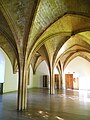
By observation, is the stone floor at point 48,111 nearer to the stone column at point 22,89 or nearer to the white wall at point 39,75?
the stone column at point 22,89

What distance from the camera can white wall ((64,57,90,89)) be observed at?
20203 millimetres

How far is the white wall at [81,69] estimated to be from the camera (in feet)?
66.3

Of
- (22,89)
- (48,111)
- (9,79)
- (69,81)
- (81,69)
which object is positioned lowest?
(48,111)

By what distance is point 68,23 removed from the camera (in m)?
9.27

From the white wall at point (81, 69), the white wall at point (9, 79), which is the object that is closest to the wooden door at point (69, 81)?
the white wall at point (81, 69)

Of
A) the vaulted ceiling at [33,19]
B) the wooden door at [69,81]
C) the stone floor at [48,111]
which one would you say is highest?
the vaulted ceiling at [33,19]

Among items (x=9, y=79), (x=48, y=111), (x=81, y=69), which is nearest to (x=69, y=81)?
(x=81, y=69)

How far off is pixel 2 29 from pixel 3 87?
27.3ft

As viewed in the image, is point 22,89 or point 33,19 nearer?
point 33,19

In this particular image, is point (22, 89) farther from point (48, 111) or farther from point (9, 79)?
point (9, 79)

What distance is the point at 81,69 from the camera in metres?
20.6

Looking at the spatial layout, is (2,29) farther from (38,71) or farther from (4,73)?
(38,71)

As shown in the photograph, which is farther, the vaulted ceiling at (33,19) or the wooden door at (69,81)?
the wooden door at (69,81)

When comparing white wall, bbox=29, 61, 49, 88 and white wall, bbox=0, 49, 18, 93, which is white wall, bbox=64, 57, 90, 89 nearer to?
white wall, bbox=29, 61, 49, 88
